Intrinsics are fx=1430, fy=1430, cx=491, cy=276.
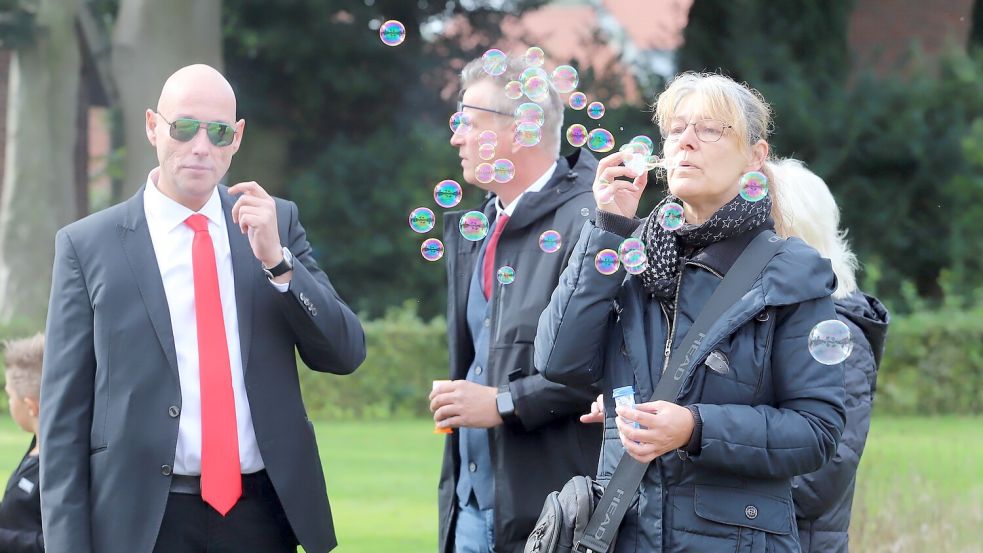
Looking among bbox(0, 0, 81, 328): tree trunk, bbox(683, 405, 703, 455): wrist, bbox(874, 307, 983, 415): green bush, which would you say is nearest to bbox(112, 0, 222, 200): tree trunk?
bbox(0, 0, 81, 328): tree trunk

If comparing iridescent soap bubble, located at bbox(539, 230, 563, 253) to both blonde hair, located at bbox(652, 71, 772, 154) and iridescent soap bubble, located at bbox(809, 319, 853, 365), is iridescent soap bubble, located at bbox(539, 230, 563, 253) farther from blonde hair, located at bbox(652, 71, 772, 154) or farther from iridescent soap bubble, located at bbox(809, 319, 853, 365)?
iridescent soap bubble, located at bbox(809, 319, 853, 365)

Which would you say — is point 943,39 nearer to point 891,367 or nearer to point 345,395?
point 891,367

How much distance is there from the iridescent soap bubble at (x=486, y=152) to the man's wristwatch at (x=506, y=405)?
77 cm

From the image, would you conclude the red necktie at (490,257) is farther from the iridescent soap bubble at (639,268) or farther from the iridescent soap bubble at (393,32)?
the iridescent soap bubble at (639,268)

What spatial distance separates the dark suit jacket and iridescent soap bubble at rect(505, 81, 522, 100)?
3.79 ft

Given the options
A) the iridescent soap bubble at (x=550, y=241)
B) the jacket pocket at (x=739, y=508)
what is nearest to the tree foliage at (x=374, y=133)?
the iridescent soap bubble at (x=550, y=241)

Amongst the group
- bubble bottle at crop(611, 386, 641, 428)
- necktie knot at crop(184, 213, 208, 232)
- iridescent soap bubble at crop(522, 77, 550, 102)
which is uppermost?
iridescent soap bubble at crop(522, 77, 550, 102)

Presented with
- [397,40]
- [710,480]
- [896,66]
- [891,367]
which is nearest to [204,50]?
[891,367]

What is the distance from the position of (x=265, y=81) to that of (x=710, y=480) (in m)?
18.6

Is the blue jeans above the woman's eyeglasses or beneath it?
beneath

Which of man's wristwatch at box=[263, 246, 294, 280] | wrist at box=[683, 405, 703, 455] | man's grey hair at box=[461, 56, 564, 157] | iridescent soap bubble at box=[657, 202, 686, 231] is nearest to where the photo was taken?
wrist at box=[683, 405, 703, 455]

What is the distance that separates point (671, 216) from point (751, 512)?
73 cm

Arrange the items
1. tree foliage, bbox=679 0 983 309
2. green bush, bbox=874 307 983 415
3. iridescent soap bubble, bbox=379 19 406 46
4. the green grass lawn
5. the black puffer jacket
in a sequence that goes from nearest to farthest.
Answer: the black puffer jacket
iridescent soap bubble, bbox=379 19 406 46
the green grass lawn
green bush, bbox=874 307 983 415
tree foliage, bbox=679 0 983 309

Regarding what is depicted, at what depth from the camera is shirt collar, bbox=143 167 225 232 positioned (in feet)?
13.0
